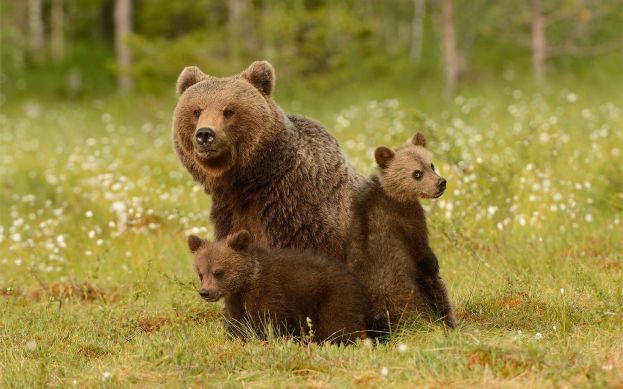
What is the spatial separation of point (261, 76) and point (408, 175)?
150 cm


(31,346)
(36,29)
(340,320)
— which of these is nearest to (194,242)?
(340,320)

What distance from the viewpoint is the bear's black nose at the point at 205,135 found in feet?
19.4

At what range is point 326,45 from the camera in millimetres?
21906

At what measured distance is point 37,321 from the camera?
21.9ft

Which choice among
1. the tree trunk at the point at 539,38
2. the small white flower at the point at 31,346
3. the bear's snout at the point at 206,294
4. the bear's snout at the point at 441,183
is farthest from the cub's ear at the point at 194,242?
the tree trunk at the point at 539,38

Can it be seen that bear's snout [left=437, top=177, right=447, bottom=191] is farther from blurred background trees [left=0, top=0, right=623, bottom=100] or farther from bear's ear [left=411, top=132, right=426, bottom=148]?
blurred background trees [left=0, top=0, right=623, bottom=100]

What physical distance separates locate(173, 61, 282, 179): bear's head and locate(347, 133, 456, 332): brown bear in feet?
3.07

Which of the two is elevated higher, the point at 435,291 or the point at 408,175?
the point at 408,175

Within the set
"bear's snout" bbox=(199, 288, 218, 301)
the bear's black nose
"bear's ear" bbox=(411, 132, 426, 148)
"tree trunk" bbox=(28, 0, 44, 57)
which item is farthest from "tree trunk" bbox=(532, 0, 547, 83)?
"tree trunk" bbox=(28, 0, 44, 57)

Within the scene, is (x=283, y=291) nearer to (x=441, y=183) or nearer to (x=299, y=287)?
(x=299, y=287)

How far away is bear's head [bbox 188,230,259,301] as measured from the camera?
556 centimetres

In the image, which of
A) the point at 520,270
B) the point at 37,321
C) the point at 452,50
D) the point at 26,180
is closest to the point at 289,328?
the point at 37,321

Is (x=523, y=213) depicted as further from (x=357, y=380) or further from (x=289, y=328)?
(x=357, y=380)

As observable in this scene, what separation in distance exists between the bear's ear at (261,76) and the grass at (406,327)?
1.88 metres
